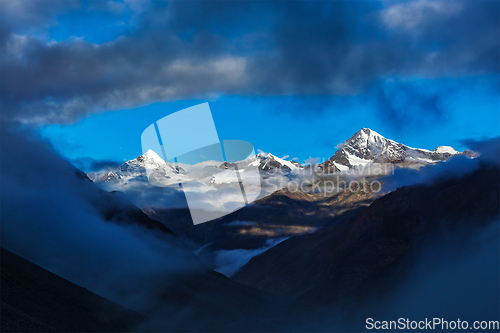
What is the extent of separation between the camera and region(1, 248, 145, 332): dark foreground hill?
4444cm

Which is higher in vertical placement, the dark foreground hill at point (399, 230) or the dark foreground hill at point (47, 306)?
the dark foreground hill at point (399, 230)

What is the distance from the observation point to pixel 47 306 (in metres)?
52.2

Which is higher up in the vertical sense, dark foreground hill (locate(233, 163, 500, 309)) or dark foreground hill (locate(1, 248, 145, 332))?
dark foreground hill (locate(233, 163, 500, 309))

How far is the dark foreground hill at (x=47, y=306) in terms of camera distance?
4444 cm

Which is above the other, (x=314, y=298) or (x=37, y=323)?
(x=314, y=298)

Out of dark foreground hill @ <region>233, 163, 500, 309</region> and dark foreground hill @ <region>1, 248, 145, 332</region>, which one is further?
dark foreground hill @ <region>233, 163, 500, 309</region>

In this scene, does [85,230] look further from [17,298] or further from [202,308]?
[17,298]

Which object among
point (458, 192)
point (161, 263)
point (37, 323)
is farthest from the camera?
point (458, 192)

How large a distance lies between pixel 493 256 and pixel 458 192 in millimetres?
35122

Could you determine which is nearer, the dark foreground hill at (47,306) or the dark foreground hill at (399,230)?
the dark foreground hill at (47,306)

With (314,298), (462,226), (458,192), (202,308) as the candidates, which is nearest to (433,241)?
(462,226)

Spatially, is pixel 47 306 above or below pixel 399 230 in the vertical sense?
below

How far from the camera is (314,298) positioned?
157500 mm

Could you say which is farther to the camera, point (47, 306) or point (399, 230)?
point (399, 230)
